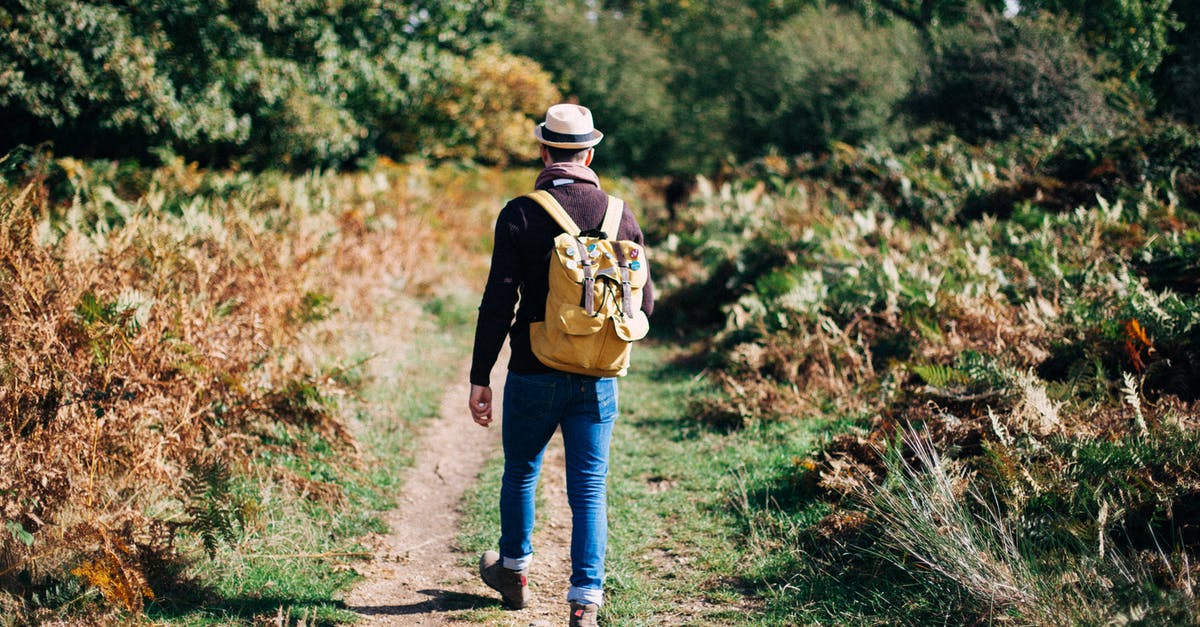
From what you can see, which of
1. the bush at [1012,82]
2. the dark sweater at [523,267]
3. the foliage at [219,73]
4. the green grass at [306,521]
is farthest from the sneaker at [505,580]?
the bush at [1012,82]

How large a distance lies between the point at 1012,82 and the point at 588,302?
11.3 m

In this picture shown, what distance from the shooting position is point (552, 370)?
332 cm

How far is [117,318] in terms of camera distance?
4.44 metres

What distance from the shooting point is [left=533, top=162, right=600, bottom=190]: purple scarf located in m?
3.36

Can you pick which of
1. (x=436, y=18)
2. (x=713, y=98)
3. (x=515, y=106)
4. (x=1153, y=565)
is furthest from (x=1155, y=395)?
(x=713, y=98)

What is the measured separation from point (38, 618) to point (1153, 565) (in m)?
4.13

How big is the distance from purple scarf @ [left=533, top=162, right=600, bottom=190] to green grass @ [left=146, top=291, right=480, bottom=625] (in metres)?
1.88

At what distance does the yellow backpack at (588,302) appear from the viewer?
318 centimetres

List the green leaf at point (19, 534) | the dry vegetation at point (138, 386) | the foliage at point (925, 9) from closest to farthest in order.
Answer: the green leaf at point (19, 534), the dry vegetation at point (138, 386), the foliage at point (925, 9)

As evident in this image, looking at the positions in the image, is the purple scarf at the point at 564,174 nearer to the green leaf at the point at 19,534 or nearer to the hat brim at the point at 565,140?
the hat brim at the point at 565,140

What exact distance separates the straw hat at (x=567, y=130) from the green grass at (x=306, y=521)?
202 centimetres

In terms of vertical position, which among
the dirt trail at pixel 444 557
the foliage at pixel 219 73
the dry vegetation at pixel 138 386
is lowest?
the dirt trail at pixel 444 557

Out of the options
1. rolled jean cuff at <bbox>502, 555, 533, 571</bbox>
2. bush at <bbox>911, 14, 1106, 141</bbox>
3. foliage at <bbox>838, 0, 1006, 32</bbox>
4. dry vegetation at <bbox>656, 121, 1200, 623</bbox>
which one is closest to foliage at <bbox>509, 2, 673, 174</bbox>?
foliage at <bbox>838, 0, 1006, 32</bbox>

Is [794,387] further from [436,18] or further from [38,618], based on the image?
[436,18]
